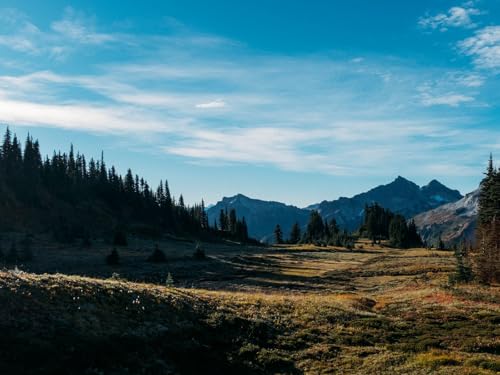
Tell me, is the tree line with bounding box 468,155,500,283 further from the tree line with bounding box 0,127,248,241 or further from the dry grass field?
the tree line with bounding box 0,127,248,241

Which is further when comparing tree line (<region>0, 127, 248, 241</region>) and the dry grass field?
tree line (<region>0, 127, 248, 241</region>)

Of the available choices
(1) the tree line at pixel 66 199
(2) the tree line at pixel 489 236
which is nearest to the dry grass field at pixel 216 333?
(2) the tree line at pixel 489 236

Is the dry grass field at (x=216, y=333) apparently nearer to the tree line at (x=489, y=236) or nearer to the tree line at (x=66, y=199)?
the tree line at (x=489, y=236)

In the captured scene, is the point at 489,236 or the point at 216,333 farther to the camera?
the point at 489,236

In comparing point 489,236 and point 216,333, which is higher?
point 489,236

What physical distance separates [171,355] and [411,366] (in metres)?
11.6

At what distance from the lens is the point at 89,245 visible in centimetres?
10381

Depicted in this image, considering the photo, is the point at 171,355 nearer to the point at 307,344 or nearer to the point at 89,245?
the point at 307,344

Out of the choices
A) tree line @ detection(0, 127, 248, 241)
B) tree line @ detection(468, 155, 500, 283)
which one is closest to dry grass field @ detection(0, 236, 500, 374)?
tree line @ detection(468, 155, 500, 283)

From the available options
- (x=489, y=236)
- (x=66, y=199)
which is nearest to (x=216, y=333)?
(x=489, y=236)

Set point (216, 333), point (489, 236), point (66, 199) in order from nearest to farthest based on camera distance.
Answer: point (216, 333) → point (489, 236) → point (66, 199)

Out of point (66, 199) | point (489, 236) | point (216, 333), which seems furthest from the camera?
point (66, 199)

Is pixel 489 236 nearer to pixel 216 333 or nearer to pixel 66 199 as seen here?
pixel 216 333

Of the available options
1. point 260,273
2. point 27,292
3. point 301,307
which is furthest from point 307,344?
point 260,273
